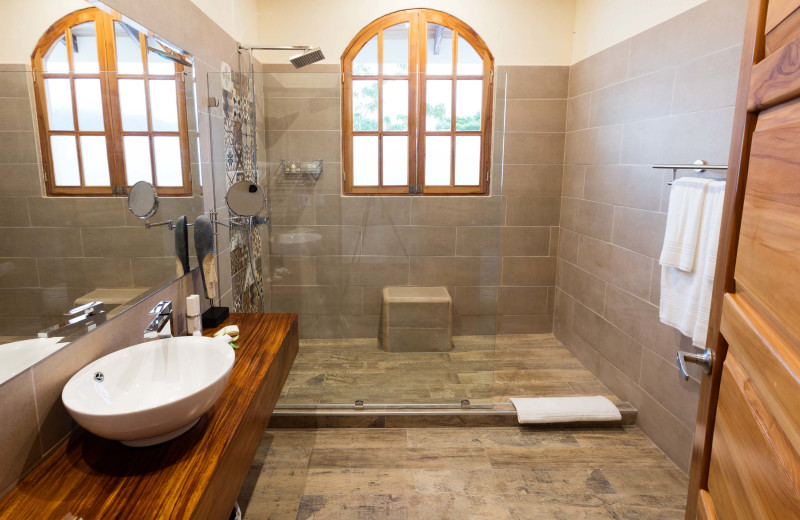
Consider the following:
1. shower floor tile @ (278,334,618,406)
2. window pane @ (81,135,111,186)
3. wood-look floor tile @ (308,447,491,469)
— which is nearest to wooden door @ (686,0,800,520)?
wood-look floor tile @ (308,447,491,469)

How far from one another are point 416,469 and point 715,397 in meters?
1.55

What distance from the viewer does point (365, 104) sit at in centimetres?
311

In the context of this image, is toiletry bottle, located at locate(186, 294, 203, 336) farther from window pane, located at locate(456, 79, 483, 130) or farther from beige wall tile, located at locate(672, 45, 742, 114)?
beige wall tile, located at locate(672, 45, 742, 114)

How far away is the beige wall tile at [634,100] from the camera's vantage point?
2473 mm

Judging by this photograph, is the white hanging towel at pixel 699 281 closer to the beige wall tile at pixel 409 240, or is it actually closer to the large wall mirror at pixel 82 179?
the beige wall tile at pixel 409 240

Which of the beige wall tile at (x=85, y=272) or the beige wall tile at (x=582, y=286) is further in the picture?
the beige wall tile at (x=582, y=286)

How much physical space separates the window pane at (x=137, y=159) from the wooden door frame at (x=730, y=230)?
65.8 inches

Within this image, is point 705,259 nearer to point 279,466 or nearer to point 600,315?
point 600,315

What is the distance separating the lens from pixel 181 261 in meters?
2.04

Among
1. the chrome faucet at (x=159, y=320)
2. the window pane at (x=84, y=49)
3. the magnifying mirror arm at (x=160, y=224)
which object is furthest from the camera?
the magnifying mirror arm at (x=160, y=224)

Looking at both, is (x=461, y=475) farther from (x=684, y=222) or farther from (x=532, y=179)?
(x=532, y=179)

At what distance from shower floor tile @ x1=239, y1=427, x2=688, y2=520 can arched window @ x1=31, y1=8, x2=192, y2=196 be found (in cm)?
137

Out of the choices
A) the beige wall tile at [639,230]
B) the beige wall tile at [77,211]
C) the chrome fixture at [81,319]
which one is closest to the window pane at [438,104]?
the beige wall tile at [639,230]

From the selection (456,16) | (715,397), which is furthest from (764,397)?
(456,16)
